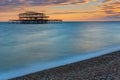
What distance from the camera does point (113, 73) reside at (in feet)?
41.9

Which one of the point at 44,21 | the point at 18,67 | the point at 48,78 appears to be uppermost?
the point at 48,78

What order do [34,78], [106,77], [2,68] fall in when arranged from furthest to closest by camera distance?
[2,68], [34,78], [106,77]

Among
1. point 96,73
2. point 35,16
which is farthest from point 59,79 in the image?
point 35,16

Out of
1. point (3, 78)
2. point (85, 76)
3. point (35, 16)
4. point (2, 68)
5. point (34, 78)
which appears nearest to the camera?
point (85, 76)

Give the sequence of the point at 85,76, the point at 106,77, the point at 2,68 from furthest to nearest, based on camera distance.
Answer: the point at 2,68
the point at 85,76
the point at 106,77

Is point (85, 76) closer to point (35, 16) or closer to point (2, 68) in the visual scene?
point (2, 68)

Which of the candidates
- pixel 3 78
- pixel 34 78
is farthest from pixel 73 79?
pixel 3 78

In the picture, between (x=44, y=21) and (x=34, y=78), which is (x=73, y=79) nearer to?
(x=34, y=78)

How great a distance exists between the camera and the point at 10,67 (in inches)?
824

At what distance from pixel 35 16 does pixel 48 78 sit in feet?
337

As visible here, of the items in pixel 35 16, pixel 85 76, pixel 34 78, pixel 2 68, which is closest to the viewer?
pixel 85 76

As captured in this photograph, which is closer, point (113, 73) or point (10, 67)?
point (113, 73)

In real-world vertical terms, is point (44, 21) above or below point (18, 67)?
below

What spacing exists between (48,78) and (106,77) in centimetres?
273
